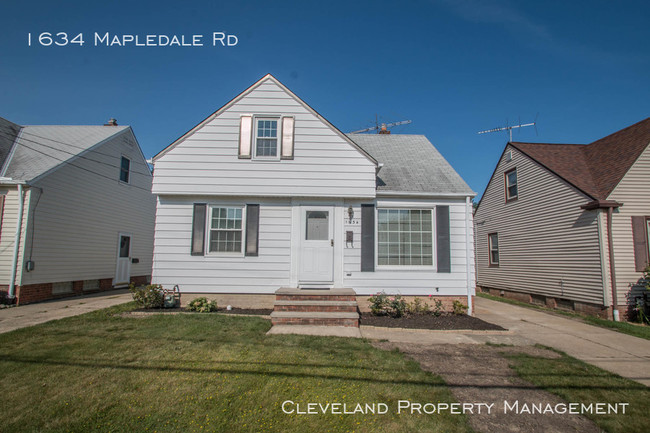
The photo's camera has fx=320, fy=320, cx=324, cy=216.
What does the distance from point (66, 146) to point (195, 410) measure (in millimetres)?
13138

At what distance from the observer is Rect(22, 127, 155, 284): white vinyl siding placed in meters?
10.4

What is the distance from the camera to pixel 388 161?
10.1 meters

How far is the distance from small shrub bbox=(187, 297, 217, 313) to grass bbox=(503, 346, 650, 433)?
20.8ft

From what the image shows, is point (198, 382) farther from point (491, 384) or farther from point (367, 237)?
point (367, 237)

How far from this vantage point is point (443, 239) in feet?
28.0

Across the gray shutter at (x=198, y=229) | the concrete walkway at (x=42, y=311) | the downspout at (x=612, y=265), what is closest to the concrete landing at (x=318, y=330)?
the gray shutter at (x=198, y=229)

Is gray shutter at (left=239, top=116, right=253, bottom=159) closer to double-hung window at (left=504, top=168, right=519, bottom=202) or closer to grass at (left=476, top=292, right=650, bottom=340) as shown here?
grass at (left=476, top=292, right=650, bottom=340)

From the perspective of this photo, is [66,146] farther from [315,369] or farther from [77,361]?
[315,369]

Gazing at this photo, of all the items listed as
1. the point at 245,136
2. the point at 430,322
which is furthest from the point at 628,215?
the point at 245,136

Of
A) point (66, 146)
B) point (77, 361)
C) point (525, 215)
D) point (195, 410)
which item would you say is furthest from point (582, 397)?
point (66, 146)

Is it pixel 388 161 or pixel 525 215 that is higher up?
pixel 388 161

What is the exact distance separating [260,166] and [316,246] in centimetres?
258

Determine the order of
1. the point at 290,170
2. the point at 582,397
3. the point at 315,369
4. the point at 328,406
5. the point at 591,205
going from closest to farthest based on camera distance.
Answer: the point at 328,406
the point at 582,397
the point at 315,369
the point at 290,170
the point at 591,205

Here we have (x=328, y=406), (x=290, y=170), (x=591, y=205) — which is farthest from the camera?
(x=591, y=205)
